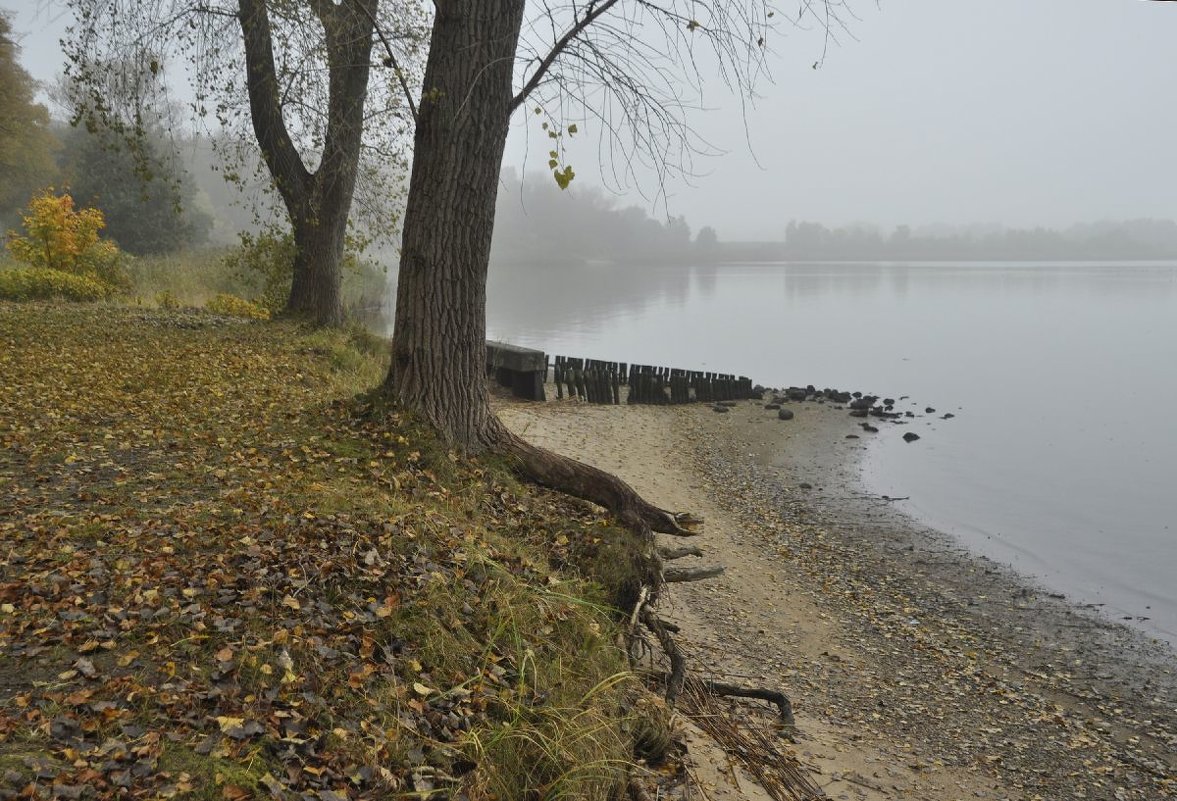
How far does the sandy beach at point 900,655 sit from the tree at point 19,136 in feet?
83.9

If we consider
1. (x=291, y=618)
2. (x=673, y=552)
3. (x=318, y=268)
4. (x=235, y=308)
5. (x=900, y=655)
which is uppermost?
(x=318, y=268)

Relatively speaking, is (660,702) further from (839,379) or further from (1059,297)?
(1059,297)

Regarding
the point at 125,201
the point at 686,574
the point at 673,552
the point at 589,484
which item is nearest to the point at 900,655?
the point at 686,574

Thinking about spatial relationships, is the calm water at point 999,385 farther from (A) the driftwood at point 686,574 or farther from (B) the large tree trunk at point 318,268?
(B) the large tree trunk at point 318,268

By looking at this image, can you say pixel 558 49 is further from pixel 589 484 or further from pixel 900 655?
pixel 900 655

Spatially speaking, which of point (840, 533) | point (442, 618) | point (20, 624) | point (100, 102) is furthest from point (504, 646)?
point (100, 102)

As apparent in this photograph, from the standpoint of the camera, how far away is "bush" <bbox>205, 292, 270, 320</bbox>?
15194mm

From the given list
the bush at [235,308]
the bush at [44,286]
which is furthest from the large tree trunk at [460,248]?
the bush at [44,286]

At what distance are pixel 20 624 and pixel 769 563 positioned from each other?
7173 mm

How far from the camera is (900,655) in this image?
7312 mm

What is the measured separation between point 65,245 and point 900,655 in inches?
686

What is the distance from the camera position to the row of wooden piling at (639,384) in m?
17.5

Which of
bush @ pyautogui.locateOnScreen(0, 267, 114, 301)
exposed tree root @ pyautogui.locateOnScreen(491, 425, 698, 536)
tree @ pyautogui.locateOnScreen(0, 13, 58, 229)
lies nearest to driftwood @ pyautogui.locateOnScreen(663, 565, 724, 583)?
exposed tree root @ pyautogui.locateOnScreen(491, 425, 698, 536)

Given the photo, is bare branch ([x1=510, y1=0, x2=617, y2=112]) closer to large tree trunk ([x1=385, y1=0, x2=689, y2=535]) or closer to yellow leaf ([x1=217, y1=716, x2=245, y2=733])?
large tree trunk ([x1=385, y1=0, x2=689, y2=535])
